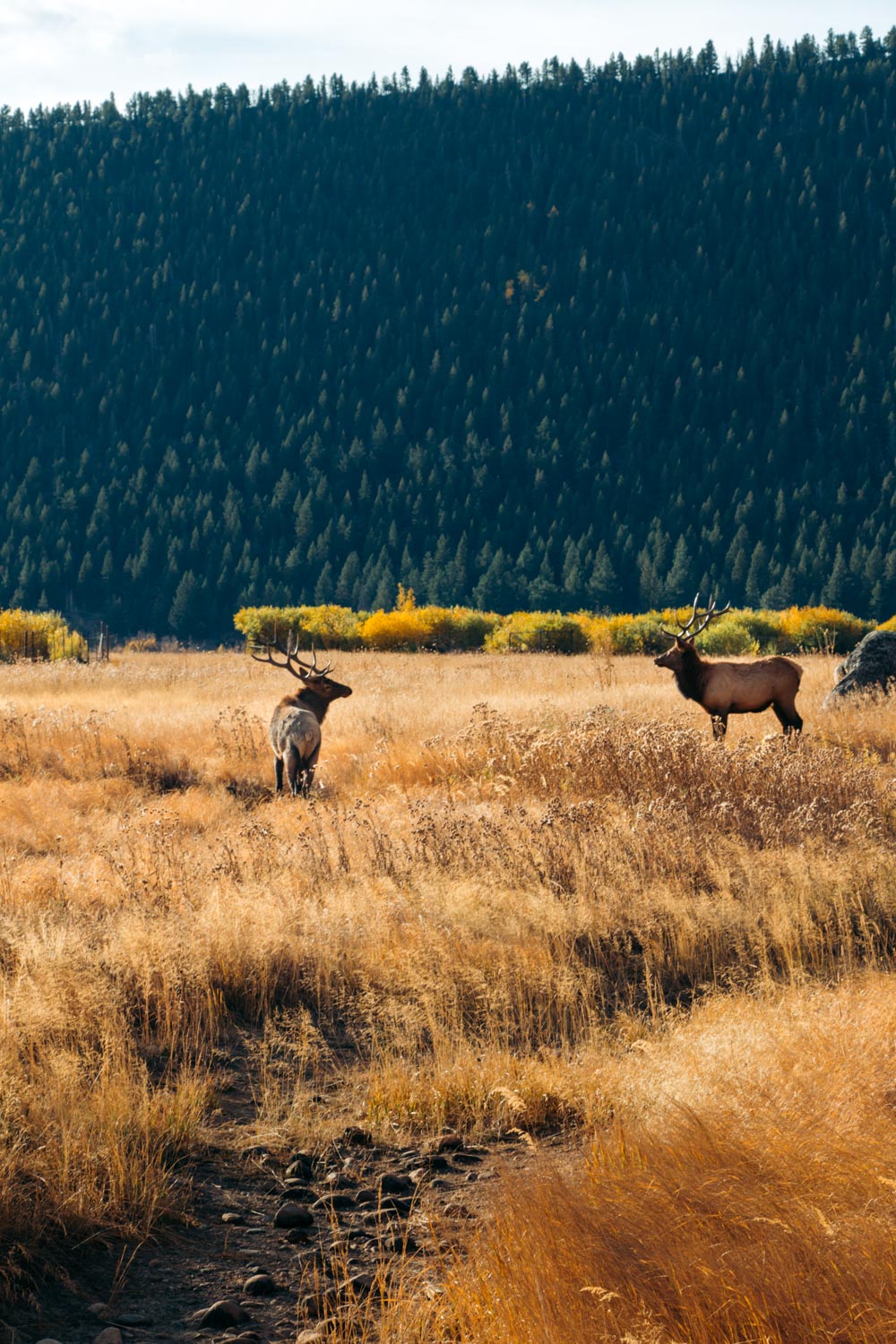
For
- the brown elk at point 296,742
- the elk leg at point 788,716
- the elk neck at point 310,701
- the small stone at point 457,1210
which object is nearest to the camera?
the small stone at point 457,1210

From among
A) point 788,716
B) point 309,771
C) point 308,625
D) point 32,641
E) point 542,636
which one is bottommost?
point 309,771

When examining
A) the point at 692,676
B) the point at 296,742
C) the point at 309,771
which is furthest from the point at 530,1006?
the point at 692,676

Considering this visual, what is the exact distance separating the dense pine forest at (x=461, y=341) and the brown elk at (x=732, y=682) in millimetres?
75066

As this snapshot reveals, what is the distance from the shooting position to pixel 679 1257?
9.87 feet

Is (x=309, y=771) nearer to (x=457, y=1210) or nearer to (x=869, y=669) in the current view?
(x=457, y=1210)

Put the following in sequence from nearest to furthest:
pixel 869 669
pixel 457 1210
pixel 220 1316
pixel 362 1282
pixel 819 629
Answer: pixel 220 1316
pixel 362 1282
pixel 457 1210
pixel 869 669
pixel 819 629

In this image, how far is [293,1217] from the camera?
12.7 feet

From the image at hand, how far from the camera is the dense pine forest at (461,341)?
9619 cm

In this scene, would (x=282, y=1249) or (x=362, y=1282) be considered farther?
(x=282, y=1249)

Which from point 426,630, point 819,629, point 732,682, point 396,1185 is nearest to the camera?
point 396,1185

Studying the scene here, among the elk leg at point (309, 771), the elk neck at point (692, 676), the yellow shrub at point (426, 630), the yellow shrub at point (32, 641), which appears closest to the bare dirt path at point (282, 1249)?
the elk leg at point (309, 771)

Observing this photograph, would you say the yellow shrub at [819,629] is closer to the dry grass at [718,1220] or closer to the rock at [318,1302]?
the dry grass at [718,1220]

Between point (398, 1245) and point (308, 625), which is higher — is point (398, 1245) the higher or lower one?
the lower one

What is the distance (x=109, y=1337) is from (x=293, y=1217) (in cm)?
87
